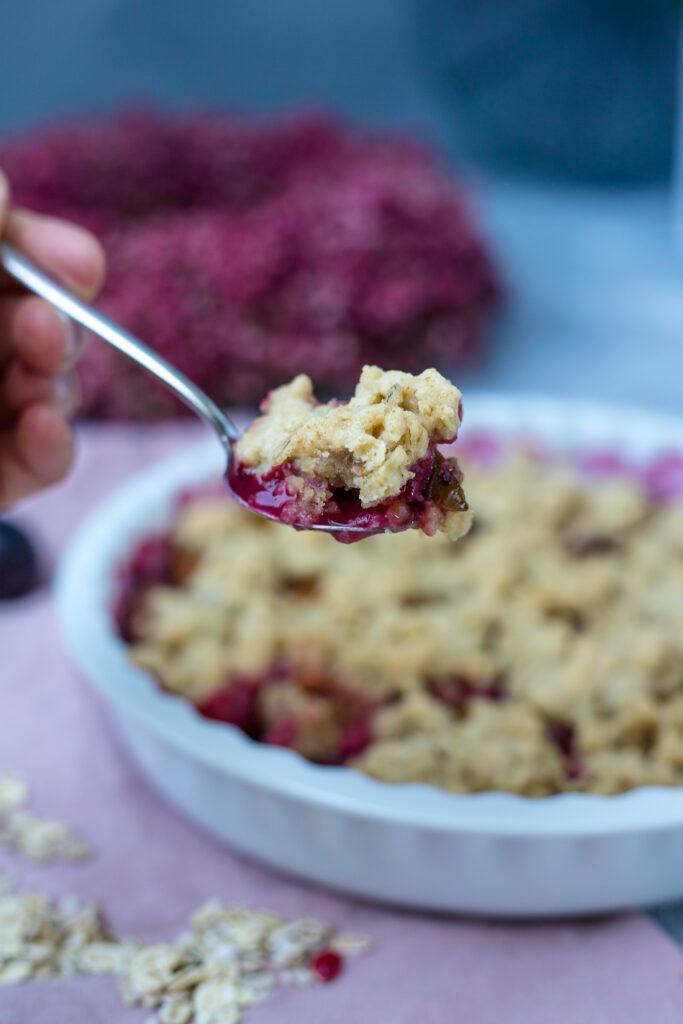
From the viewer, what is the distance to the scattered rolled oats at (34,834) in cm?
109

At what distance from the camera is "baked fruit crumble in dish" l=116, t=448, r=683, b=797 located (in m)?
1.08

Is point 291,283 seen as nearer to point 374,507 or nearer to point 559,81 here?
point 374,507

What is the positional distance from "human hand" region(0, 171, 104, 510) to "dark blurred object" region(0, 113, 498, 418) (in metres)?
0.73

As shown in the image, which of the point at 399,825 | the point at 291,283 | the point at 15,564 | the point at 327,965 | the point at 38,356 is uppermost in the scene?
the point at 291,283

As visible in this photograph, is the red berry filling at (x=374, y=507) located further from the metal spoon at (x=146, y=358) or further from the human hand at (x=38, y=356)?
the human hand at (x=38, y=356)

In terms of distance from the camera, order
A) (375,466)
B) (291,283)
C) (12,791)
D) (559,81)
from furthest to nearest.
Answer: (559,81)
(291,283)
(12,791)
(375,466)

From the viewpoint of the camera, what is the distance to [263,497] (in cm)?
79

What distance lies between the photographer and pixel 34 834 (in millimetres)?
1108

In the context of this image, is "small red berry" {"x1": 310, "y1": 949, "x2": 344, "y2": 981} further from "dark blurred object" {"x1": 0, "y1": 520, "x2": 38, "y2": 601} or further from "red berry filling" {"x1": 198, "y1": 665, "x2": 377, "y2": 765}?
"dark blurred object" {"x1": 0, "y1": 520, "x2": 38, "y2": 601}

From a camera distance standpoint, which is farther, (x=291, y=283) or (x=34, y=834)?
(x=291, y=283)

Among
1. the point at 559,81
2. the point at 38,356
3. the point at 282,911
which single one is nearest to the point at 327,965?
the point at 282,911

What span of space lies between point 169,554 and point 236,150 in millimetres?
1392

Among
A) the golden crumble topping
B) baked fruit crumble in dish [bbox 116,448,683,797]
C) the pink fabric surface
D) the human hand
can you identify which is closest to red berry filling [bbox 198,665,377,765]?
baked fruit crumble in dish [bbox 116,448,683,797]

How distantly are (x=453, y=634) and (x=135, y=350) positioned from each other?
0.54 m
